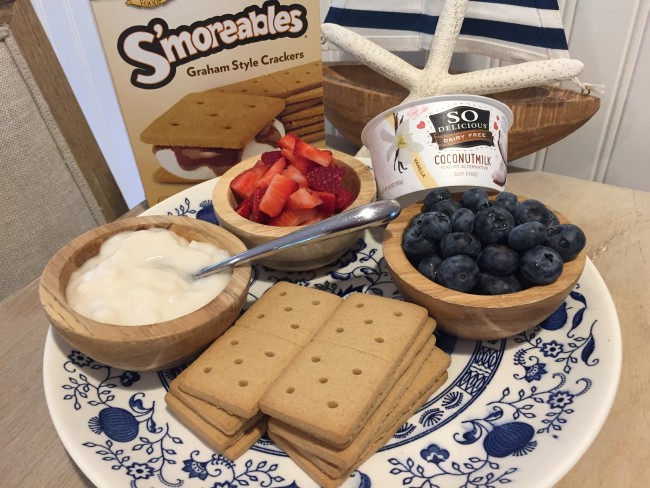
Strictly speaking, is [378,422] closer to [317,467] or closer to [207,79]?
[317,467]

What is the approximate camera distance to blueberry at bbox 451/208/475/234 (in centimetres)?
72

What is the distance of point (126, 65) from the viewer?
0.92 m

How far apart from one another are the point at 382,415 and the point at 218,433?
19 centimetres

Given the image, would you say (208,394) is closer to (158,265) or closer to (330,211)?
(158,265)

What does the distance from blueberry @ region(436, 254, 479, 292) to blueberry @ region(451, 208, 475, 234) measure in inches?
2.0

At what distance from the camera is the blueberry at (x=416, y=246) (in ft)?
2.38

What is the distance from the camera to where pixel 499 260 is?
2.24ft

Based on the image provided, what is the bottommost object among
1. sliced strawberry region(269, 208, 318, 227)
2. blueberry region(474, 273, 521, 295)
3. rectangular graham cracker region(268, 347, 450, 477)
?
rectangular graham cracker region(268, 347, 450, 477)

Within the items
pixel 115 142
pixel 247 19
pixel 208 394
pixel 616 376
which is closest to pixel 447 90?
pixel 247 19

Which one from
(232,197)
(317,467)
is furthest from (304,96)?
(317,467)

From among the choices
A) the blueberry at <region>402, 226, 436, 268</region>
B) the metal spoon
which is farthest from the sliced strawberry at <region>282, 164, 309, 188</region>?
the blueberry at <region>402, 226, 436, 268</region>

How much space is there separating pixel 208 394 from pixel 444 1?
3.25ft

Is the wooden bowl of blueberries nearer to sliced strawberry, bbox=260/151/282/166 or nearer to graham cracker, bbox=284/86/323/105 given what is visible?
sliced strawberry, bbox=260/151/282/166

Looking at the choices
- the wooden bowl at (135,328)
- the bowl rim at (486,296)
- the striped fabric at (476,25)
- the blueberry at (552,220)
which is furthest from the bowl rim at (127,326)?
the striped fabric at (476,25)
